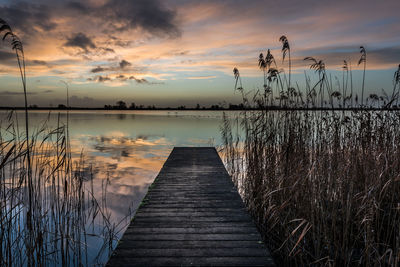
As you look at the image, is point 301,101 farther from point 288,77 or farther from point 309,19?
point 309,19

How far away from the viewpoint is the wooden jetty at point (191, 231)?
1.92 m

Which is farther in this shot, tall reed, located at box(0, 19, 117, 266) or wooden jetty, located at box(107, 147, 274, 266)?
tall reed, located at box(0, 19, 117, 266)

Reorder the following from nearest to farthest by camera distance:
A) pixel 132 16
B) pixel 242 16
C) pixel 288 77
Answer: pixel 288 77, pixel 242 16, pixel 132 16

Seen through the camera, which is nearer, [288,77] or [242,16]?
[288,77]

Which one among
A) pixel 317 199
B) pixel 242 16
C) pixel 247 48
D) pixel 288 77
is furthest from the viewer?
pixel 247 48

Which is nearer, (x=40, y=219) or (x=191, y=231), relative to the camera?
(x=191, y=231)

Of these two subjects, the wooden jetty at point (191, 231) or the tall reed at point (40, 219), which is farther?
the tall reed at point (40, 219)

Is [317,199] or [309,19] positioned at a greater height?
[309,19]

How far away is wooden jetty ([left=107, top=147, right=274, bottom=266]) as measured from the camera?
1917 mm

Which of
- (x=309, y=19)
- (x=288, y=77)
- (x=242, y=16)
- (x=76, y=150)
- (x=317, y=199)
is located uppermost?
(x=242, y=16)

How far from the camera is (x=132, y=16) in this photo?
9.48 meters

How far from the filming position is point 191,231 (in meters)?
2.40

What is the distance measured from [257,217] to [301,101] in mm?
2343

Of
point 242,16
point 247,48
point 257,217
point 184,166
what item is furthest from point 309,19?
point 257,217
